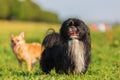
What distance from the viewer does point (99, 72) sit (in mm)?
12078

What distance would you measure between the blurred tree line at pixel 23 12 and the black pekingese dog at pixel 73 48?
80.2 m

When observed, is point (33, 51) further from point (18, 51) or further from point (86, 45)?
point (86, 45)

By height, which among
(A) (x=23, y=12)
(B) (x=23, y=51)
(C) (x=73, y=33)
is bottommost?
(B) (x=23, y=51)

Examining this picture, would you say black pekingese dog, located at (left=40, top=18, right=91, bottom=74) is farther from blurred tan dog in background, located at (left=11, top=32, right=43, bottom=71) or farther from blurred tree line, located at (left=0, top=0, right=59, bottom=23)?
blurred tree line, located at (left=0, top=0, right=59, bottom=23)

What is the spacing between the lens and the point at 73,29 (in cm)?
1065

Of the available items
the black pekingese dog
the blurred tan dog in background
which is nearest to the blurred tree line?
the blurred tan dog in background

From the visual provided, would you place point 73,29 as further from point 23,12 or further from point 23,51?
point 23,12

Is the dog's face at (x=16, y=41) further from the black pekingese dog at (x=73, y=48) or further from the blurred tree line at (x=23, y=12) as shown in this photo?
the blurred tree line at (x=23, y=12)

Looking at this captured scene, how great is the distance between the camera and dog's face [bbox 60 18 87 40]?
1065 centimetres

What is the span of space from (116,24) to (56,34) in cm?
2934

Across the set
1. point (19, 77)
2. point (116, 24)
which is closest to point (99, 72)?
point (19, 77)

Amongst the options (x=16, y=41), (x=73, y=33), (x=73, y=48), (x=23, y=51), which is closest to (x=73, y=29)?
(x=73, y=33)

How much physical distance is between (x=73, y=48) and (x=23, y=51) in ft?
15.4

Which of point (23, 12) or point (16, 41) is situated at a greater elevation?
point (23, 12)
